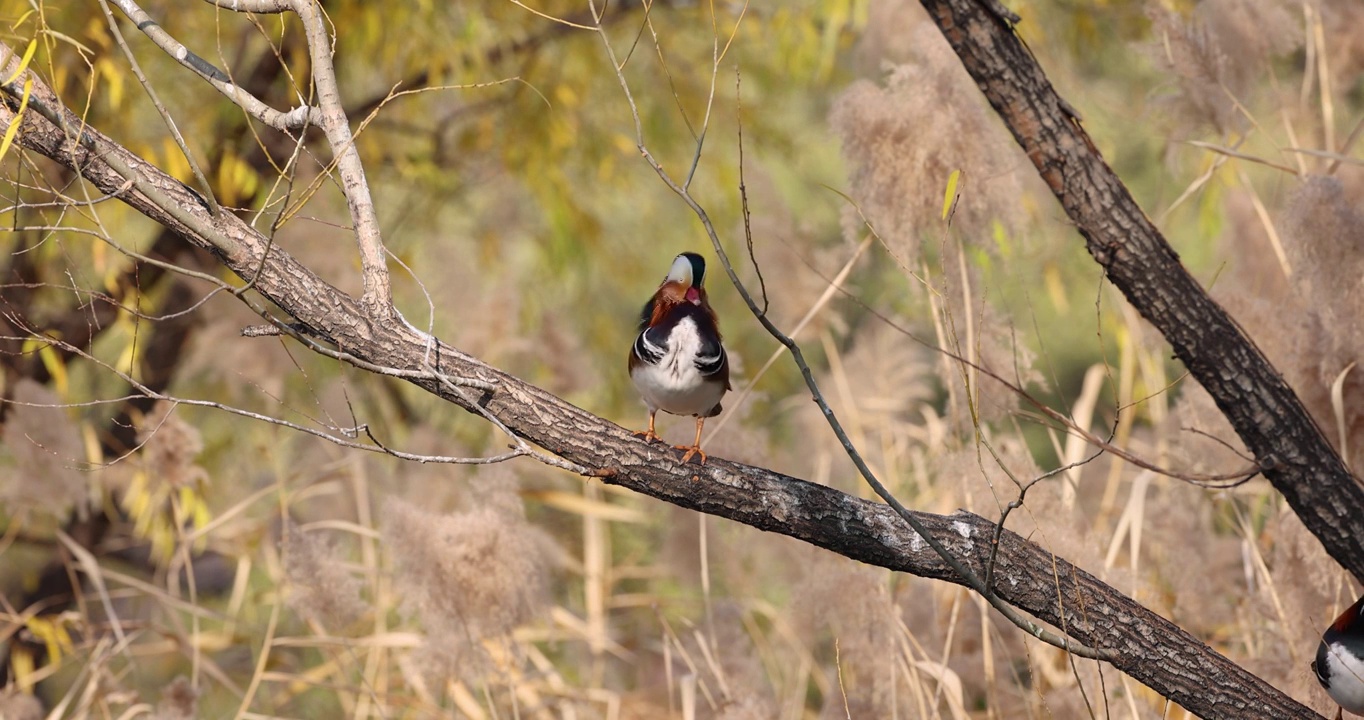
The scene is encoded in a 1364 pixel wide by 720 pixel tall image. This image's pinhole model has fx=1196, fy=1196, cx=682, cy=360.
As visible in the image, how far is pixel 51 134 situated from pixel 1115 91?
28.7 ft

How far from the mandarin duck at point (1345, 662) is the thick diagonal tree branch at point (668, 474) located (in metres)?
0.12

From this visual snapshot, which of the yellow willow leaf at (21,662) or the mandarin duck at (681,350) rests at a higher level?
the mandarin duck at (681,350)

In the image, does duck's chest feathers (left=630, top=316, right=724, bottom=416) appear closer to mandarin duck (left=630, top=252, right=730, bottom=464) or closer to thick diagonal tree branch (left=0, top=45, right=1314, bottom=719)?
mandarin duck (left=630, top=252, right=730, bottom=464)

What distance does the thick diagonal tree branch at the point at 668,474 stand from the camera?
1622 mm

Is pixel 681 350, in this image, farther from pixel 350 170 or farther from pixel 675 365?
pixel 350 170

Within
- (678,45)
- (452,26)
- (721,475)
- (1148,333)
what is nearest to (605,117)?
(678,45)

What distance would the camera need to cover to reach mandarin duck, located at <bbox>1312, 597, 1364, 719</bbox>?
2.00 metres

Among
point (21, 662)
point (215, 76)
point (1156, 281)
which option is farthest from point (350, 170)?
point (21, 662)

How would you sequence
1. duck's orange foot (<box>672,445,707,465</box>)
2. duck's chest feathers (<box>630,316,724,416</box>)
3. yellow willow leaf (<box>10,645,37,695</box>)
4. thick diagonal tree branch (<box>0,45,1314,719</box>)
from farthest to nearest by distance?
yellow willow leaf (<box>10,645,37,695</box>)
duck's chest feathers (<box>630,316,724,416</box>)
duck's orange foot (<box>672,445,707,465</box>)
thick diagonal tree branch (<box>0,45,1314,719</box>)

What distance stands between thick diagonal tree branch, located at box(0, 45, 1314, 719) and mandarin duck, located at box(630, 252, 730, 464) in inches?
7.0

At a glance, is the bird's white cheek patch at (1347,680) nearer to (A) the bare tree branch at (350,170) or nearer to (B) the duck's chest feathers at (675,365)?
(B) the duck's chest feathers at (675,365)

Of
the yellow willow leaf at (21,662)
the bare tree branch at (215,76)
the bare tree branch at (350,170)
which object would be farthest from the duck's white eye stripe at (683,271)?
the yellow willow leaf at (21,662)

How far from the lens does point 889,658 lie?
8.57ft

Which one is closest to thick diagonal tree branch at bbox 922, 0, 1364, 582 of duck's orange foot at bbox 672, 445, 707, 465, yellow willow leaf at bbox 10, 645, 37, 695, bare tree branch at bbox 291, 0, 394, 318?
duck's orange foot at bbox 672, 445, 707, 465
